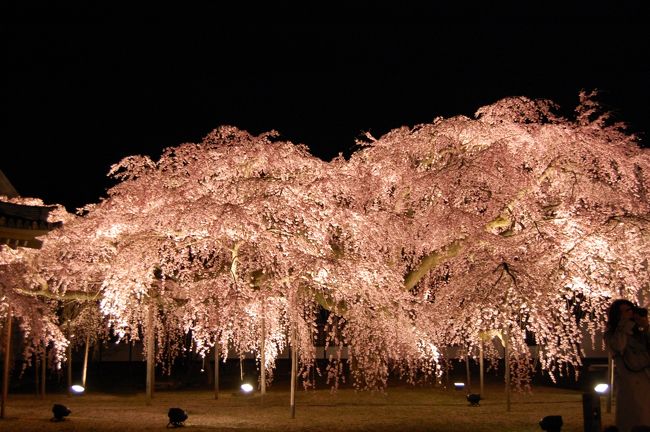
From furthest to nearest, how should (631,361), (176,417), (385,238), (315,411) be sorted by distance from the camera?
(315,411) → (385,238) → (176,417) → (631,361)

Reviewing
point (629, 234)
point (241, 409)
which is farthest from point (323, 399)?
point (629, 234)

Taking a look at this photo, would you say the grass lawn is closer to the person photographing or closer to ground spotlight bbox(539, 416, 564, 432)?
ground spotlight bbox(539, 416, 564, 432)

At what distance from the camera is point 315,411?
1173 centimetres

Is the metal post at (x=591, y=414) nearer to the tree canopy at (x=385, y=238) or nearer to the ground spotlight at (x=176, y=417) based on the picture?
the tree canopy at (x=385, y=238)

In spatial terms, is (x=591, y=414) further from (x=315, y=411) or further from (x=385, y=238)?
(x=315, y=411)

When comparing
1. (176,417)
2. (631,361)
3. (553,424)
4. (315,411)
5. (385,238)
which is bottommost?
(315,411)

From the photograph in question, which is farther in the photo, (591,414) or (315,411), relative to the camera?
(315,411)

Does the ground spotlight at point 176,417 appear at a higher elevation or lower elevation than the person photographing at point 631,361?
lower

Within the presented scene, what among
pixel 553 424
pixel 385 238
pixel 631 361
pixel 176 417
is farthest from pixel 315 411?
pixel 631 361

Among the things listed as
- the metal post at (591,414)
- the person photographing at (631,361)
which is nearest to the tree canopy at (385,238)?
the metal post at (591,414)

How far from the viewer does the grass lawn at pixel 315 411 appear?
974cm

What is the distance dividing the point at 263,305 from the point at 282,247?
0.99 m

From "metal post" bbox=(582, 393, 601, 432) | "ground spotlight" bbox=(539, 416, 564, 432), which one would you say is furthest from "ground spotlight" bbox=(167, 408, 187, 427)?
"metal post" bbox=(582, 393, 601, 432)

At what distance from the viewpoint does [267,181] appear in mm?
10492
